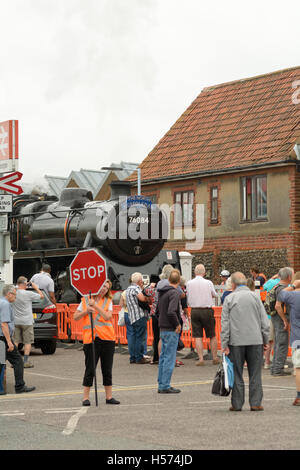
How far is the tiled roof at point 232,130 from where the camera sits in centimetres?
3334

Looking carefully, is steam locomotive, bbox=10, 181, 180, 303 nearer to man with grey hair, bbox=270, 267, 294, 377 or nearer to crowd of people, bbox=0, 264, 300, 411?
crowd of people, bbox=0, 264, 300, 411

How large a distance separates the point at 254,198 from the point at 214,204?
7.28 feet

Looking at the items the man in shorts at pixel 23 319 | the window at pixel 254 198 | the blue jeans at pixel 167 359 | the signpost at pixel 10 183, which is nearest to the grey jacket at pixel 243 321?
the blue jeans at pixel 167 359

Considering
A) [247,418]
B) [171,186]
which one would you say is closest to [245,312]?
[247,418]

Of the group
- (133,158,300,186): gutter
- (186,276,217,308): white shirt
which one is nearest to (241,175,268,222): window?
(133,158,300,186): gutter

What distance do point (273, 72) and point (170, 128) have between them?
17.8 feet

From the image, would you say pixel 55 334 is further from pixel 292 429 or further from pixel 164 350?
pixel 292 429

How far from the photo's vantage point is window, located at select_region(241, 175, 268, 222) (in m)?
33.1

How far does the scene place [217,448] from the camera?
927 centimetres

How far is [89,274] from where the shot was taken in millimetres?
13047

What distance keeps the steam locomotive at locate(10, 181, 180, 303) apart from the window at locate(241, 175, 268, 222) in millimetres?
7440

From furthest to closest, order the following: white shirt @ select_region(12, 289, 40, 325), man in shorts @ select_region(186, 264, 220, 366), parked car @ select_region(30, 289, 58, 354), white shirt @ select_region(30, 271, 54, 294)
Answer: white shirt @ select_region(30, 271, 54, 294) → parked car @ select_region(30, 289, 58, 354) → man in shorts @ select_region(186, 264, 220, 366) → white shirt @ select_region(12, 289, 40, 325)

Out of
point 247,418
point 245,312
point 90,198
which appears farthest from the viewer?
point 90,198

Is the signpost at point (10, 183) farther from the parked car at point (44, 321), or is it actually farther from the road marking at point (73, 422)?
the road marking at point (73, 422)
